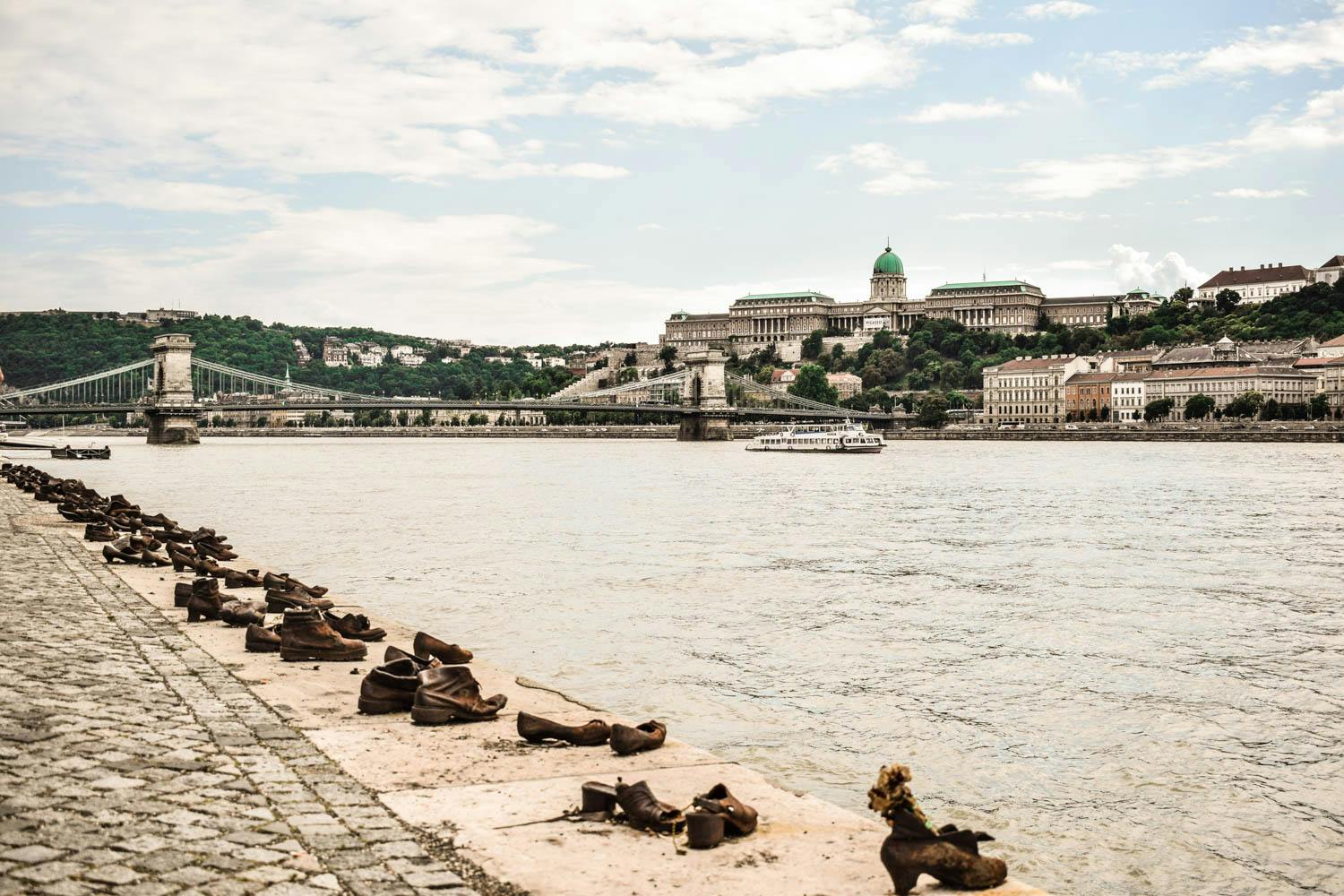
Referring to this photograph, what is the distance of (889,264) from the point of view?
15588cm

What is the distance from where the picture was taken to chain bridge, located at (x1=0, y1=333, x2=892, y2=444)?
69750mm

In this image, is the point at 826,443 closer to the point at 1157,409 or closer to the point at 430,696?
the point at 1157,409

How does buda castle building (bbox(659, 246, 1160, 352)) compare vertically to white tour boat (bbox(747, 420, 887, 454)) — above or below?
above

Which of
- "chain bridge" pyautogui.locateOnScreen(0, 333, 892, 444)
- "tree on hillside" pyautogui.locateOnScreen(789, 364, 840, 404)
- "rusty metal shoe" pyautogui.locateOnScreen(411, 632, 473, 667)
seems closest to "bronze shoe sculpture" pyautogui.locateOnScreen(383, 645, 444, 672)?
"rusty metal shoe" pyautogui.locateOnScreen(411, 632, 473, 667)

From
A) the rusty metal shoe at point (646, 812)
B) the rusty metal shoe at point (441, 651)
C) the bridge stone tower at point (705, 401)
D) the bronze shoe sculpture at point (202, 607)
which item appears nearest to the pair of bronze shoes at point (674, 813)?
the rusty metal shoe at point (646, 812)

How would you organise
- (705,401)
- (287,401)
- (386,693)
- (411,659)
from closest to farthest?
(386,693) → (411,659) → (287,401) → (705,401)

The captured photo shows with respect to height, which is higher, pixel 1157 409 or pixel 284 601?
pixel 1157 409

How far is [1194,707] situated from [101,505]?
53.6 feet

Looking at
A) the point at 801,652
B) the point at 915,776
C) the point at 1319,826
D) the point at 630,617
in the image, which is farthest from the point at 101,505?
the point at 1319,826

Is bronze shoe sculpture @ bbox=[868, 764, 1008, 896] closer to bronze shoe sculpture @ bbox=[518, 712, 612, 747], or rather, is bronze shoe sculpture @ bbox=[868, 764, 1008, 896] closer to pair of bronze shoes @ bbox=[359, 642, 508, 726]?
bronze shoe sculpture @ bbox=[518, 712, 612, 747]

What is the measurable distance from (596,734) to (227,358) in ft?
373

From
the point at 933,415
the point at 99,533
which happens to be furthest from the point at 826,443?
the point at 99,533

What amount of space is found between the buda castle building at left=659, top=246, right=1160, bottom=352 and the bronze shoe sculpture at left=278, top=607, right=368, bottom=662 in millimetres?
135066

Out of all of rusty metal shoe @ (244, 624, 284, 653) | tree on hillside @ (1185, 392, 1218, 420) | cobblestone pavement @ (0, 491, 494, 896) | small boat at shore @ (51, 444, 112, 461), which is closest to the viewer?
cobblestone pavement @ (0, 491, 494, 896)
